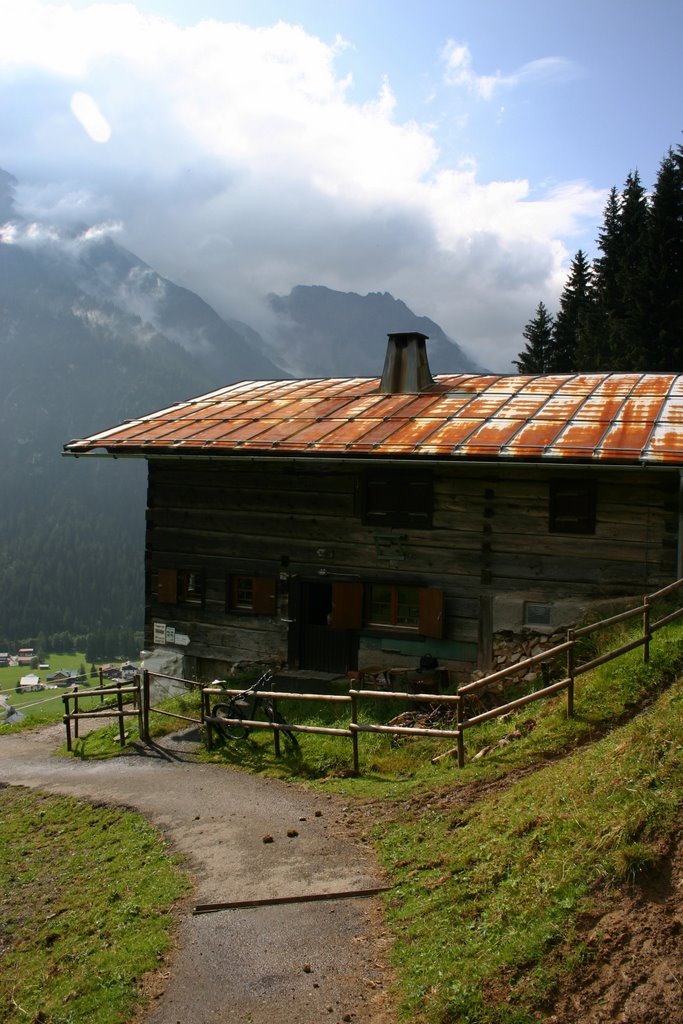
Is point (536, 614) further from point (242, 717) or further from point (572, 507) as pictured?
point (242, 717)

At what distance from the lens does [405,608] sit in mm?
17016

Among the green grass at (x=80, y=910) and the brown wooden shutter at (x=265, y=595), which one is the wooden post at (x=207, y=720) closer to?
the green grass at (x=80, y=910)

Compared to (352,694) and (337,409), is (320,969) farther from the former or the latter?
(337,409)

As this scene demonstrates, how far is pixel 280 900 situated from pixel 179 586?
1180 cm

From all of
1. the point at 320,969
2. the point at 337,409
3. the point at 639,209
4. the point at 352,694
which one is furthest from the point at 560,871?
the point at 639,209

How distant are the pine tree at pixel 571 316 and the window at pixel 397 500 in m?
30.8

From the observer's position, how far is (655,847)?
661 cm

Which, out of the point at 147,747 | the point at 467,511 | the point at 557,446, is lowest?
the point at 147,747

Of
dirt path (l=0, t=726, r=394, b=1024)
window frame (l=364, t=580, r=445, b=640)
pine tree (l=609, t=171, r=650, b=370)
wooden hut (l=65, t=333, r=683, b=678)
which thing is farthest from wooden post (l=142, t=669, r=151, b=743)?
pine tree (l=609, t=171, r=650, b=370)

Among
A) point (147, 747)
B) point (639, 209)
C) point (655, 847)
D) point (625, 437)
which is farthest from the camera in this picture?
point (639, 209)

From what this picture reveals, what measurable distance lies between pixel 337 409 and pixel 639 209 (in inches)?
1146

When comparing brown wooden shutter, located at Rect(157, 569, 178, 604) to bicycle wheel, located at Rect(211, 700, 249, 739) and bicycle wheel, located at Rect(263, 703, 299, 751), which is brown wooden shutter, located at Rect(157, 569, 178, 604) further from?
bicycle wheel, located at Rect(263, 703, 299, 751)

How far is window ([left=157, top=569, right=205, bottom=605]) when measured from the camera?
19547mm

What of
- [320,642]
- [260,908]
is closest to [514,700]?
[260,908]
